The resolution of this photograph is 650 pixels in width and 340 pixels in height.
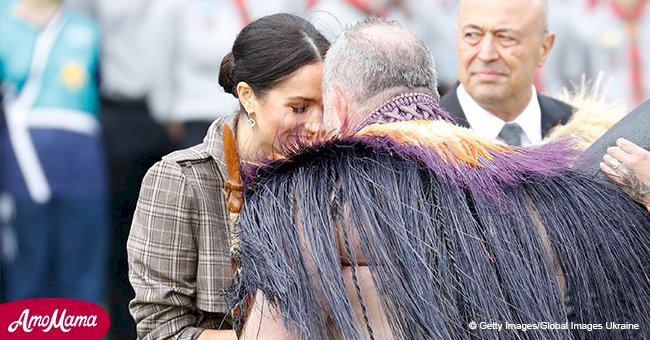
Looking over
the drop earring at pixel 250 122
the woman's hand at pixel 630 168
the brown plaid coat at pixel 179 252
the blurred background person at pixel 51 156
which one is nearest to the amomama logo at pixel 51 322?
the brown plaid coat at pixel 179 252

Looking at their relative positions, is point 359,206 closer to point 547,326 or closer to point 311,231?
point 311,231

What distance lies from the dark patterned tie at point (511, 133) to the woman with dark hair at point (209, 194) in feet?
3.36

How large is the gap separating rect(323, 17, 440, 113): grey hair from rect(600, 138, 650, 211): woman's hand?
39cm

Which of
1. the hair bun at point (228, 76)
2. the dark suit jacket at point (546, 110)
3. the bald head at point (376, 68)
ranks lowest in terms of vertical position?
the dark suit jacket at point (546, 110)

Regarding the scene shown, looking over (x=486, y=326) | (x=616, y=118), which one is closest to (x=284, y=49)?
(x=486, y=326)

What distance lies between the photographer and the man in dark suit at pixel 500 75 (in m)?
3.29

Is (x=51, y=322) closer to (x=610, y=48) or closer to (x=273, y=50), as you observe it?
(x=273, y=50)

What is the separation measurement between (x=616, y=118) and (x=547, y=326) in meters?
1.62

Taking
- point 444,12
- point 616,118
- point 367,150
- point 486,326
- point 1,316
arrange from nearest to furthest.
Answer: point 486,326 < point 367,150 < point 1,316 < point 616,118 < point 444,12

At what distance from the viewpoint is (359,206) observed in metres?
1.72

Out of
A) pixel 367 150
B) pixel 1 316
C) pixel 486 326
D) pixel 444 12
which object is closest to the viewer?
pixel 486 326

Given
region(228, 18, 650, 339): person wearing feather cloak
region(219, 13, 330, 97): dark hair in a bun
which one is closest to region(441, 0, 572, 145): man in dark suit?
region(219, 13, 330, 97): dark hair in a bun

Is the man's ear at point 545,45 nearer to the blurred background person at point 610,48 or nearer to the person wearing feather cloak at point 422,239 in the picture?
the blurred background person at point 610,48

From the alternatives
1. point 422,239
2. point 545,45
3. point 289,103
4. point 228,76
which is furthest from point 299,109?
point 545,45
